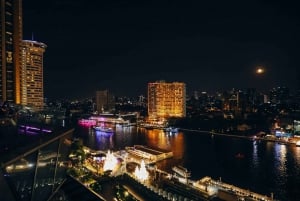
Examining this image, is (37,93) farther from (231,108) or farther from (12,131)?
(231,108)

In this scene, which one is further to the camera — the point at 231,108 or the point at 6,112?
the point at 231,108

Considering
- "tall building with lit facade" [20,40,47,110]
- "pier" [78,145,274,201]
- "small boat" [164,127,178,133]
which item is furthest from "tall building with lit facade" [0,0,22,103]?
"small boat" [164,127,178,133]

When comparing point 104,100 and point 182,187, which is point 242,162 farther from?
point 104,100

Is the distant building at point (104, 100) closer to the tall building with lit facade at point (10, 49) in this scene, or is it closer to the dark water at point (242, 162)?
the dark water at point (242, 162)

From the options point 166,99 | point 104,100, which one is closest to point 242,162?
point 166,99

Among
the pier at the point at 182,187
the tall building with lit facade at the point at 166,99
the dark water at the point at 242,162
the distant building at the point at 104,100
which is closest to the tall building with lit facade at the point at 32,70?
the dark water at the point at 242,162

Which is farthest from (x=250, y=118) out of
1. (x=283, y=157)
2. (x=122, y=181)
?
(x=122, y=181)

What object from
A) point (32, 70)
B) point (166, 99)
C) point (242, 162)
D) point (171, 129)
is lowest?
point (242, 162)
